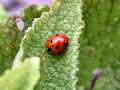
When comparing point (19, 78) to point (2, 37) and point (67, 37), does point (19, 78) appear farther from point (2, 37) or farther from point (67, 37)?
point (2, 37)

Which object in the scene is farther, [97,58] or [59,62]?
[97,58]

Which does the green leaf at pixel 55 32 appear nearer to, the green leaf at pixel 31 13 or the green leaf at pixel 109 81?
the green leaf at pixel 31 13

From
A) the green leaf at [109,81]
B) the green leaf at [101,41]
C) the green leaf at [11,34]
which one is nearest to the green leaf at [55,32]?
the green leaf at [11,34]

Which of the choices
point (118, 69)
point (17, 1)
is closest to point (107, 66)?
point (118, 69)

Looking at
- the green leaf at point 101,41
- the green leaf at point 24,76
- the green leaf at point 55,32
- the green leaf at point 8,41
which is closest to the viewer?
the green leaf at point 24,76

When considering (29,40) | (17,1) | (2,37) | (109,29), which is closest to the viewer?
(29,40)

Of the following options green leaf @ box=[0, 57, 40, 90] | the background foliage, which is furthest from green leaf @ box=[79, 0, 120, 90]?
green leaf @ box=[0, 57, 40, 90]

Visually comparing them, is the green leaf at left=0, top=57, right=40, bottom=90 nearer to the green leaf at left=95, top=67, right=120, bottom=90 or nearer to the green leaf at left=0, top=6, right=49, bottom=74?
the green leaf at left=0, top=6, right=49, bottom=74
